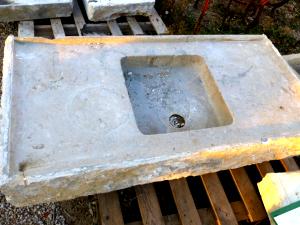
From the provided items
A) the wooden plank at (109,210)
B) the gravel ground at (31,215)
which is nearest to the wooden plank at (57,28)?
the gravel ground at (31,215)

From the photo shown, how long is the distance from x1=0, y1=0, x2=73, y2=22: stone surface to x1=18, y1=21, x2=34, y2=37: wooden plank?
5 cm

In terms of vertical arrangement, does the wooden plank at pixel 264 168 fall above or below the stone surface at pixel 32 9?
below

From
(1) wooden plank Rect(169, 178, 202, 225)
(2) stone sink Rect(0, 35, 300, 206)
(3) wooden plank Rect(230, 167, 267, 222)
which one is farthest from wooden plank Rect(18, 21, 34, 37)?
(3) wooden plank Rect(230, 167, 267, 222)

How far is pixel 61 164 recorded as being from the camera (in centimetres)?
205

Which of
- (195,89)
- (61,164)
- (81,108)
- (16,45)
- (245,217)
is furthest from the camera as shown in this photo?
(195,89)

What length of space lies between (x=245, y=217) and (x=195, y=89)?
1.14m

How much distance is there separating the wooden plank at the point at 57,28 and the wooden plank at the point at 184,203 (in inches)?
76.5

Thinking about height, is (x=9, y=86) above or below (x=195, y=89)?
above

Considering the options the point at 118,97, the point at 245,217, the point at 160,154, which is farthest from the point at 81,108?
the point at 245,217

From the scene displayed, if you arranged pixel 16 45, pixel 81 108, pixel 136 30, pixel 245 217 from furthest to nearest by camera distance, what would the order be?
1. pixel 136 30
2. pixel 245 217
3. pixel 16 45
4. pixel 81 108

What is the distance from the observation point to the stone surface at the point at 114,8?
3609 mm

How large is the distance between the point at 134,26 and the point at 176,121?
1.57 m

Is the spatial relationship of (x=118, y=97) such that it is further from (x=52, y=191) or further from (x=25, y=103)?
(x=52, y=191)

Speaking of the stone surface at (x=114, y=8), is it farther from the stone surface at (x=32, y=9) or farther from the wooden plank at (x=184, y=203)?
the wooden plank at (x=184, y=203)
